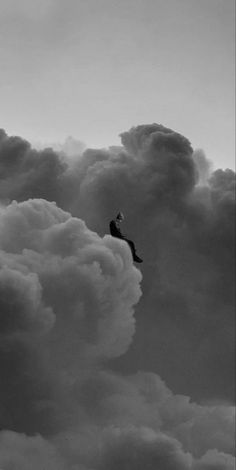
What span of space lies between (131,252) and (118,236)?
17.1 feet

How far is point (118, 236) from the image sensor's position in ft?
175

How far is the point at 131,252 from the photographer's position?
57938 mm

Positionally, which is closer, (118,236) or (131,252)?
(118,236)
